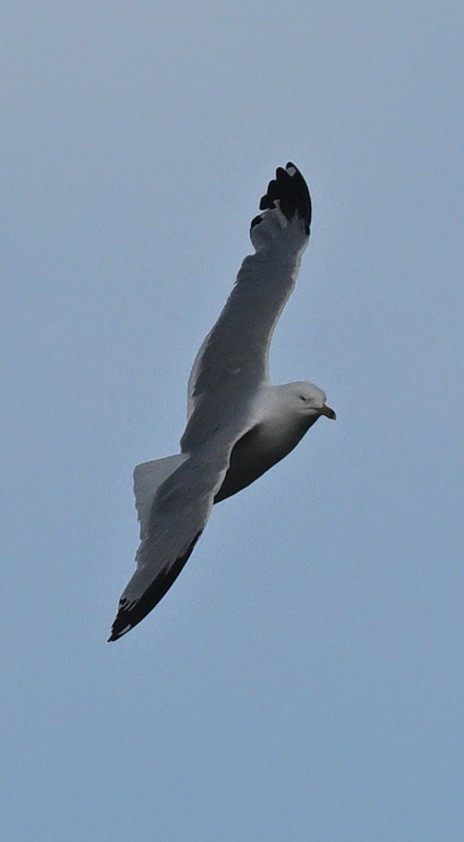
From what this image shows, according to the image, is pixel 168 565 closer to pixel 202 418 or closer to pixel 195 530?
pixel 195 530

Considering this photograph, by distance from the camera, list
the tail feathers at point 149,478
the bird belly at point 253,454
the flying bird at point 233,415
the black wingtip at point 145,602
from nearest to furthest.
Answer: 1. the black wingtip at point 145,602
2. the flying bird at point 233,415
3. the tail feathers at point 149,478
4. the bird belly at point 253,454

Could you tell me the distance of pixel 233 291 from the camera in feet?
38.3

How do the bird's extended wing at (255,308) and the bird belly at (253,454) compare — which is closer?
the bird belly at (253,454)

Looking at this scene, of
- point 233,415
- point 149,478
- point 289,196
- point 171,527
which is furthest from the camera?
point 289,196

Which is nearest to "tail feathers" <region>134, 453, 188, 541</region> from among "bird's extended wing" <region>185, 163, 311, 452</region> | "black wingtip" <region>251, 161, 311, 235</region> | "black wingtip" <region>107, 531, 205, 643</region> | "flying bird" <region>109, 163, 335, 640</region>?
"flying bird" <region>109, 163, 335, 640</region>

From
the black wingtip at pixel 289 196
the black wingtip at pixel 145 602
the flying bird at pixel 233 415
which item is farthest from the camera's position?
the black wingtip at pixel 289 196

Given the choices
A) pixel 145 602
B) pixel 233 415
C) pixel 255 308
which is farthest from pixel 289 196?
pixel 145 602

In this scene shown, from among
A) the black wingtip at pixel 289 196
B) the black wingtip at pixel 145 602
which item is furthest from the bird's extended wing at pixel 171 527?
the black wingtip at pixel 289 196

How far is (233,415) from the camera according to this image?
1027 cm

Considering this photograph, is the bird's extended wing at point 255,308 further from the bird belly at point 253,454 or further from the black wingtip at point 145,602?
the black wingtip at point 145,602

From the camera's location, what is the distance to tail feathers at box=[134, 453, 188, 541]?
964cm

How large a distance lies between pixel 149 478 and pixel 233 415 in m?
0.64

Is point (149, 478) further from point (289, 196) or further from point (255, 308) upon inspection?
point (289, 196)

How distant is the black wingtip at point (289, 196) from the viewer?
12.4 m
